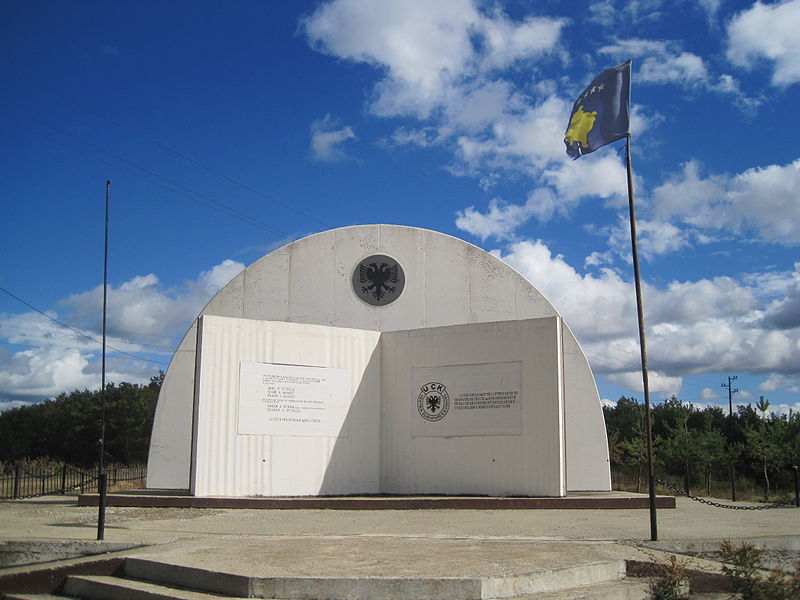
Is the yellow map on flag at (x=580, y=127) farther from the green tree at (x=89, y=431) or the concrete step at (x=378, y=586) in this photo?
the green tree at (x=89, y=431)

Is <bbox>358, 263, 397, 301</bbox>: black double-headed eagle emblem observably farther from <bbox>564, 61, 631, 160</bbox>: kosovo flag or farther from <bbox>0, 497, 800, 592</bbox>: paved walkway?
<bbox>564, 61, 631, 160</bbox>: kosovo flag

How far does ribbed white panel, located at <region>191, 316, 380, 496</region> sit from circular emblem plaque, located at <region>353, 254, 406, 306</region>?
2.19 metres

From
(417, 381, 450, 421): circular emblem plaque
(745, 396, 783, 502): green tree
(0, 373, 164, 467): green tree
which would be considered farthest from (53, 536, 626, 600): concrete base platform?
(0, 373, 164, 467): green tree

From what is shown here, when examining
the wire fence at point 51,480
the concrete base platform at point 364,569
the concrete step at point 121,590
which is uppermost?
the concrete base platform at point 364,569

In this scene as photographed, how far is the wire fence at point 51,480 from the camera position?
57.2 ft

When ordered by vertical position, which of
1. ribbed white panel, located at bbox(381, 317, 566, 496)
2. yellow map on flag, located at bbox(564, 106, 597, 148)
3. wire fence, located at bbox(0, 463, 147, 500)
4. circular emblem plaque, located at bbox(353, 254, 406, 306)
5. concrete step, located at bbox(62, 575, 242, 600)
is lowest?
wire fence, located at bbox(0, 463, 147, 500)

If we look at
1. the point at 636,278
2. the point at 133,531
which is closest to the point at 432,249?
the point at 636,278

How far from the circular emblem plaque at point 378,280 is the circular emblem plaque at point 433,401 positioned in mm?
3425

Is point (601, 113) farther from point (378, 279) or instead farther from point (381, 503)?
point (378, 279)

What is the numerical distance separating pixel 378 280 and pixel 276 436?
5.42 m

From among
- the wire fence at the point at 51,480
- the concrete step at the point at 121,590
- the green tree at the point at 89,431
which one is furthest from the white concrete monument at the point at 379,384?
the green tree at the point at 89,431

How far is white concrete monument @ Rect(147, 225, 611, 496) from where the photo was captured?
15.4m

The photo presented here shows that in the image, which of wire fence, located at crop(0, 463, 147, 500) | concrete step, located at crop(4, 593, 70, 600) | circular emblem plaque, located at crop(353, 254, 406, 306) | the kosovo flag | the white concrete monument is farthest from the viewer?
circular emblem plaque, located at crop(353, 254, 406, 306)

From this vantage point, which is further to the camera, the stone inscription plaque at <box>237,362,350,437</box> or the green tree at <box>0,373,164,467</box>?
the green tree at <box>0,373,164,467</box>
